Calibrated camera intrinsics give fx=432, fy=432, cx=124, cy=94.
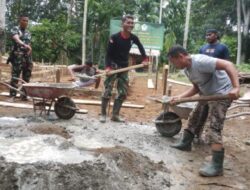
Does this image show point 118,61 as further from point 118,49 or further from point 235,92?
point 235,92

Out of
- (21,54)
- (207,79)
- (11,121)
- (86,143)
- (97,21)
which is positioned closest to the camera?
(207,79)

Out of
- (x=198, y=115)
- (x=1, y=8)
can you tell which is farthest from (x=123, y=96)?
(x=1, y=8)

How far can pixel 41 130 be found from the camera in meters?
6.12

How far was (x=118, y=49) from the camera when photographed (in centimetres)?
771

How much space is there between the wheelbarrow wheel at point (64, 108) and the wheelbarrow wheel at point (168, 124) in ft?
5.60

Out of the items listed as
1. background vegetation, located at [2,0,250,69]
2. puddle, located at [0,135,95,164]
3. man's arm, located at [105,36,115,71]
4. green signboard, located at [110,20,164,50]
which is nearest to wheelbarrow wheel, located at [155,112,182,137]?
man's arm, located at [105,36,115,71]

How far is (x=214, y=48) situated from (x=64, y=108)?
2819 mm

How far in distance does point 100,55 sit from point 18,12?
22.7 feet

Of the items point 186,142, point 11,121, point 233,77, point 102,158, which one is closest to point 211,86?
point 233,77

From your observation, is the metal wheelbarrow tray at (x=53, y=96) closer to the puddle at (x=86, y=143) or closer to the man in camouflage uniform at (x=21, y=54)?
the puddle at (x=86, y=143)

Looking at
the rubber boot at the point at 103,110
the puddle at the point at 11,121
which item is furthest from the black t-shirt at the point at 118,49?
the puddle at the point at 11,121

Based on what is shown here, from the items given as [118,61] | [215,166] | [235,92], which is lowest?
[215,166]

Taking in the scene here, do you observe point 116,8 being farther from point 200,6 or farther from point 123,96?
point 123,96

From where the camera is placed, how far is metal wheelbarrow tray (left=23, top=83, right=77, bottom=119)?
7176mm
